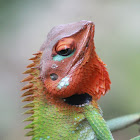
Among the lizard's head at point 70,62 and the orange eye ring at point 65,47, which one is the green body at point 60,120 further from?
the orange eye ring at point 65,47

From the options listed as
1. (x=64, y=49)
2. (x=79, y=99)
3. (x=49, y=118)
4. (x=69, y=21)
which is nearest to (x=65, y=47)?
(x=64, y=49)

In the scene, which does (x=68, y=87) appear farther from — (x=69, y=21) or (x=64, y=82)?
(x=69, y=21)

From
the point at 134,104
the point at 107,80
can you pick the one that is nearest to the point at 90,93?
the point at 107,80

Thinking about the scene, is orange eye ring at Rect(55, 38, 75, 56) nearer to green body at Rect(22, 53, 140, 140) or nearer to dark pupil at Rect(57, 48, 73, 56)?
dark pupil at Rect(57, 48, 73, 56)

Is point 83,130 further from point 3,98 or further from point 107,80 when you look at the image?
point 3,98

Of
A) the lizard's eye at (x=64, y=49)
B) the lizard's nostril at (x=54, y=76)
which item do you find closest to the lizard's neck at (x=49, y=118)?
the lizard's nostril at (x=54, y=76)

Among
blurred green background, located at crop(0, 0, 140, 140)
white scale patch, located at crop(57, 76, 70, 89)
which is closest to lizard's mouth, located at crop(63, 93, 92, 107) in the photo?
white scale patch, located at crop(57, 76, 70, 89)
